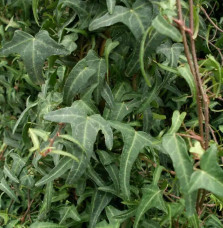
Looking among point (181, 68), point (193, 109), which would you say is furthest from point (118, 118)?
point (193, 109)

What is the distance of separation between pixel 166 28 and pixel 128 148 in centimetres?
28

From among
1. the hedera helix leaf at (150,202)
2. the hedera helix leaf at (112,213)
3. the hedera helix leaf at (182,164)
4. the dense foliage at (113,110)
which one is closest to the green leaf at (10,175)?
the dense foliage at (113,110)

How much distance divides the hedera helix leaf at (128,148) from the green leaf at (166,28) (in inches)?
9.2

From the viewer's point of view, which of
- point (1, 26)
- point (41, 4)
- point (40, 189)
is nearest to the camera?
point (40, 189)

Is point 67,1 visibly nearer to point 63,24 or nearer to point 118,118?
point 63,24

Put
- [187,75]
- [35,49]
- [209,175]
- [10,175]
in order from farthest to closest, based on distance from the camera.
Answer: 1. [10,175]
2. [35,49]
3. [187,75]
4. [209,175]

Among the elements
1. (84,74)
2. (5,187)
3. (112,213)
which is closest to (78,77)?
(84,74)

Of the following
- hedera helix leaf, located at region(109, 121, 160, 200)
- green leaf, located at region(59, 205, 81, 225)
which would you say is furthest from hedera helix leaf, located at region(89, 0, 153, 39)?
green leaf, located at region(59, 205, 81, 225)

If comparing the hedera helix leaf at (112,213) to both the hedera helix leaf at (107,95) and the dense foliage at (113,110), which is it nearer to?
the dense foliage at (113,110)

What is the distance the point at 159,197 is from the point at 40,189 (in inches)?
15.9

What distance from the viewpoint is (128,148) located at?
705mm

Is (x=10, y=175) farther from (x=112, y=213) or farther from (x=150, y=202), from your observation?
(x=150, y=202)

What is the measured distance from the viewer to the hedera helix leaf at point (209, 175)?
52 centimetres

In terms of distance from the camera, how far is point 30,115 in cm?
98
